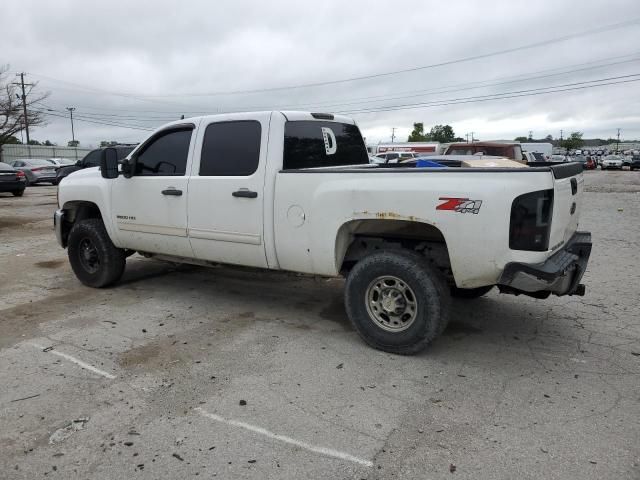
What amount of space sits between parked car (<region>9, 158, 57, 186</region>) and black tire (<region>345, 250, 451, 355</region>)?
84.2 feet

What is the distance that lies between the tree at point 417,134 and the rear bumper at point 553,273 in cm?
8673

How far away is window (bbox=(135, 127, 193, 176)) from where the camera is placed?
5137 millimetres

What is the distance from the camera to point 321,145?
500cm

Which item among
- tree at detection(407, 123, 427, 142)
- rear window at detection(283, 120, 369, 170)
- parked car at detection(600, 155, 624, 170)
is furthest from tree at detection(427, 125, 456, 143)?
rear window at detection(283, 120, 369, 170)

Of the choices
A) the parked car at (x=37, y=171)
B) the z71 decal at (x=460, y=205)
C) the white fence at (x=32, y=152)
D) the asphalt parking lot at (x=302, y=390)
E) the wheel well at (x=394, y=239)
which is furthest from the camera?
the white fence at (x=32, y=152)

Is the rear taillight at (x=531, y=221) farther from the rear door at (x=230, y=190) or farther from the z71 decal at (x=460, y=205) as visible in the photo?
the rear door at (x=230, y=190)

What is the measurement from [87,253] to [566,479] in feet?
18.1

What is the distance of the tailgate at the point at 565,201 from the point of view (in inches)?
137

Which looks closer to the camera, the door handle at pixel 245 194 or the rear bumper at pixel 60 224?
the door handle at pixel 245 194

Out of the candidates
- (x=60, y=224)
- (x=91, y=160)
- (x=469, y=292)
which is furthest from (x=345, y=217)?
(x=91, y=160)

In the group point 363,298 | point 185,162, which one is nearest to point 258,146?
point 185,162

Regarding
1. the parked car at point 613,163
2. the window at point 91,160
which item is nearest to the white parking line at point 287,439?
the window at point 91,160

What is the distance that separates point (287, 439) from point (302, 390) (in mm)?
588

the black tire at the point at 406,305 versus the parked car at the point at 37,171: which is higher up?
the parked car at the point at 37,171
